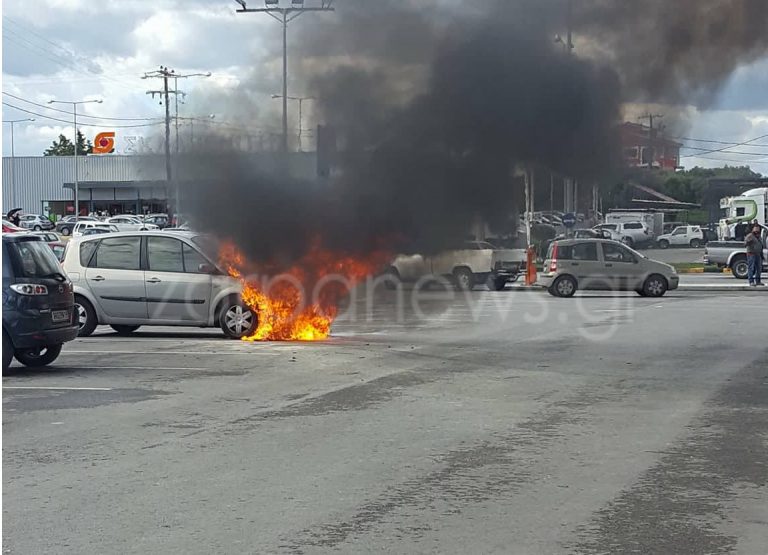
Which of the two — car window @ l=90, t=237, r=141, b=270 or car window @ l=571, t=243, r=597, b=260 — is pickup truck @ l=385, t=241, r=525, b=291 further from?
car window @ l=90, t=237, r=141, b=270

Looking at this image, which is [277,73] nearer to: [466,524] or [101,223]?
[466,524]

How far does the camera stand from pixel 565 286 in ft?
86.2

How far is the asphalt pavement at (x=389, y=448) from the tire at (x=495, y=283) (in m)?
12.6

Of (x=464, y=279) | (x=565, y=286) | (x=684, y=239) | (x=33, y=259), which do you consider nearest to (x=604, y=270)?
(x=565, y=286)

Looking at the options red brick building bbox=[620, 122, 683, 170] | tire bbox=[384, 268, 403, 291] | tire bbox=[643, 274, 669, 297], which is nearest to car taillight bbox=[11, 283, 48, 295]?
tire bbox=[384, 268, 403, 291]

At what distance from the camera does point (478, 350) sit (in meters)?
14.5

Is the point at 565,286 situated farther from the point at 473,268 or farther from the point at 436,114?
the point at 436,114

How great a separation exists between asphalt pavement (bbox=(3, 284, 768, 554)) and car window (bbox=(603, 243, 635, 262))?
10.7 meters

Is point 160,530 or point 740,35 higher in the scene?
point 740,35

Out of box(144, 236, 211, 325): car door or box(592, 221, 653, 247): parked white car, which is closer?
box(144, 236, 211, 325): car door

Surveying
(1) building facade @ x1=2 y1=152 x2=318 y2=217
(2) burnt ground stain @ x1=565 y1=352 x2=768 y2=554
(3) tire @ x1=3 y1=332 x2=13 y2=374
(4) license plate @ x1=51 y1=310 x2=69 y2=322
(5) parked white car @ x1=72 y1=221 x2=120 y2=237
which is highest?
(1) building facade @ x1=2 y1=152 x2=318 y2=217

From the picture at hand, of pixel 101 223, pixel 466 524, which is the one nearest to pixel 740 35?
pixel 466 524

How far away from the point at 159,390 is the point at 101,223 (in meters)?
44.3

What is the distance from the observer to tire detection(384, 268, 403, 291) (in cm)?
1814
